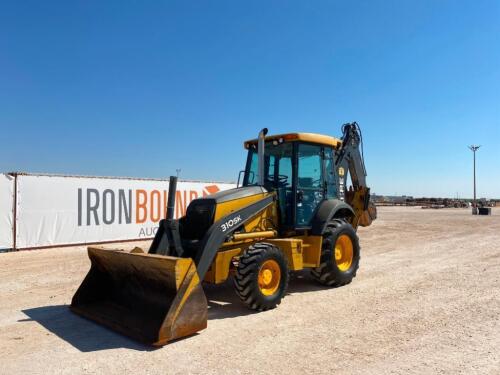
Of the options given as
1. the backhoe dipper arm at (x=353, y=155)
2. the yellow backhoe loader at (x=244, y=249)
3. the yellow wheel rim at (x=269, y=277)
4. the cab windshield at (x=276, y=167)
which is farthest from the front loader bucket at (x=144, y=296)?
the backhoe dipper arm at (x=353, y=155)

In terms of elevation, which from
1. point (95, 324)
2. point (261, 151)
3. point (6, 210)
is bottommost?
point (95, 324)

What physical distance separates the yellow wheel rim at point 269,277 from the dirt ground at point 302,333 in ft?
1.07

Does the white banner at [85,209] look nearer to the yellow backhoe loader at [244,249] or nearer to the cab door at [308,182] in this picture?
the yellow backhoe loader at [244,249]

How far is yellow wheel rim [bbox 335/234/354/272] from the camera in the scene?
8.30m

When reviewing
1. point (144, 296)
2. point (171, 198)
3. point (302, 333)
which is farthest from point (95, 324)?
point (302, 333)

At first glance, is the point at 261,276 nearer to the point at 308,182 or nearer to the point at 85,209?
the point at 308,182

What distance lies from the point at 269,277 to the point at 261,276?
190mm

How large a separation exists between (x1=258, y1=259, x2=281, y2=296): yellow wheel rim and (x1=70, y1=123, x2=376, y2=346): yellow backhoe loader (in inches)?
0.6

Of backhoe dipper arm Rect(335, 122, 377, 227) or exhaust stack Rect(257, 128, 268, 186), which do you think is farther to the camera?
backhoe dipper arm Rect(335, 122, 377, 227)

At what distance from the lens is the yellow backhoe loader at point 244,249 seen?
17.1 ft

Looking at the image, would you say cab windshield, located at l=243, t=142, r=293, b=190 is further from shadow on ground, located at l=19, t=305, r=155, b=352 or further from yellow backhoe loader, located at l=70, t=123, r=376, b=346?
shadow on ground, located at l=19, t=305, r=155, b=352

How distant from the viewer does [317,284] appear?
8.17 metres

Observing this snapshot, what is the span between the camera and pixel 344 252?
332 inches

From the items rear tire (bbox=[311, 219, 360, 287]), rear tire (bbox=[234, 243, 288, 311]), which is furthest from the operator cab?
rear tire (bbox=[234, 243, 288, 311])
